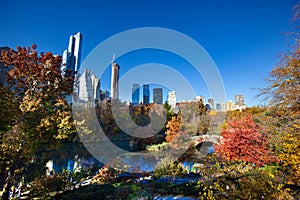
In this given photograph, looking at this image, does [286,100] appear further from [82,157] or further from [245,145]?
[82,157]

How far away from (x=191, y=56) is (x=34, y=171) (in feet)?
29.2

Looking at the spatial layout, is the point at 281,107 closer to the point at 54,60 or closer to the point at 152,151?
the point at 54,60

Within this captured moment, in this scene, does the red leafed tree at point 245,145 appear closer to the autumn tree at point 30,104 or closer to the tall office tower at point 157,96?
the autumn tree at point 30,104

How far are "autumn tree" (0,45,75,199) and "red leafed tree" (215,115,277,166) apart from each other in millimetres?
6181

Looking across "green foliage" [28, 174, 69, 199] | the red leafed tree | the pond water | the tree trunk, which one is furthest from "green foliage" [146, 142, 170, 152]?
the tree trunk

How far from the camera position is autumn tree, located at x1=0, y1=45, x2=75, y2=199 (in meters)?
4.44

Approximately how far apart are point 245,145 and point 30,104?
296 inches

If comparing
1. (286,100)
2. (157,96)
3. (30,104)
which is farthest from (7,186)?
(157,96)

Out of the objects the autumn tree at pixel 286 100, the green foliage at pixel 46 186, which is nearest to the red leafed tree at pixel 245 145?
the autumn tree at pixel 286 100

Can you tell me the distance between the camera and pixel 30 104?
4.89 metres

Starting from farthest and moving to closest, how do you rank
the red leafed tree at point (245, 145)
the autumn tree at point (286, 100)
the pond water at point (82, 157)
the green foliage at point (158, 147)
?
the green foliage at point (158, 147), the pond water at point (82, 157), the red leafed tree at point (245, 145), the autumn tree at point (286, 100)

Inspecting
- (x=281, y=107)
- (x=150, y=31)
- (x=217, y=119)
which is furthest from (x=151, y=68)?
(x=217, y=119)

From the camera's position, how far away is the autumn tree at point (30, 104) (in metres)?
4.44

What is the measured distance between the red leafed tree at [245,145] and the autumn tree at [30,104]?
20.3 feet
